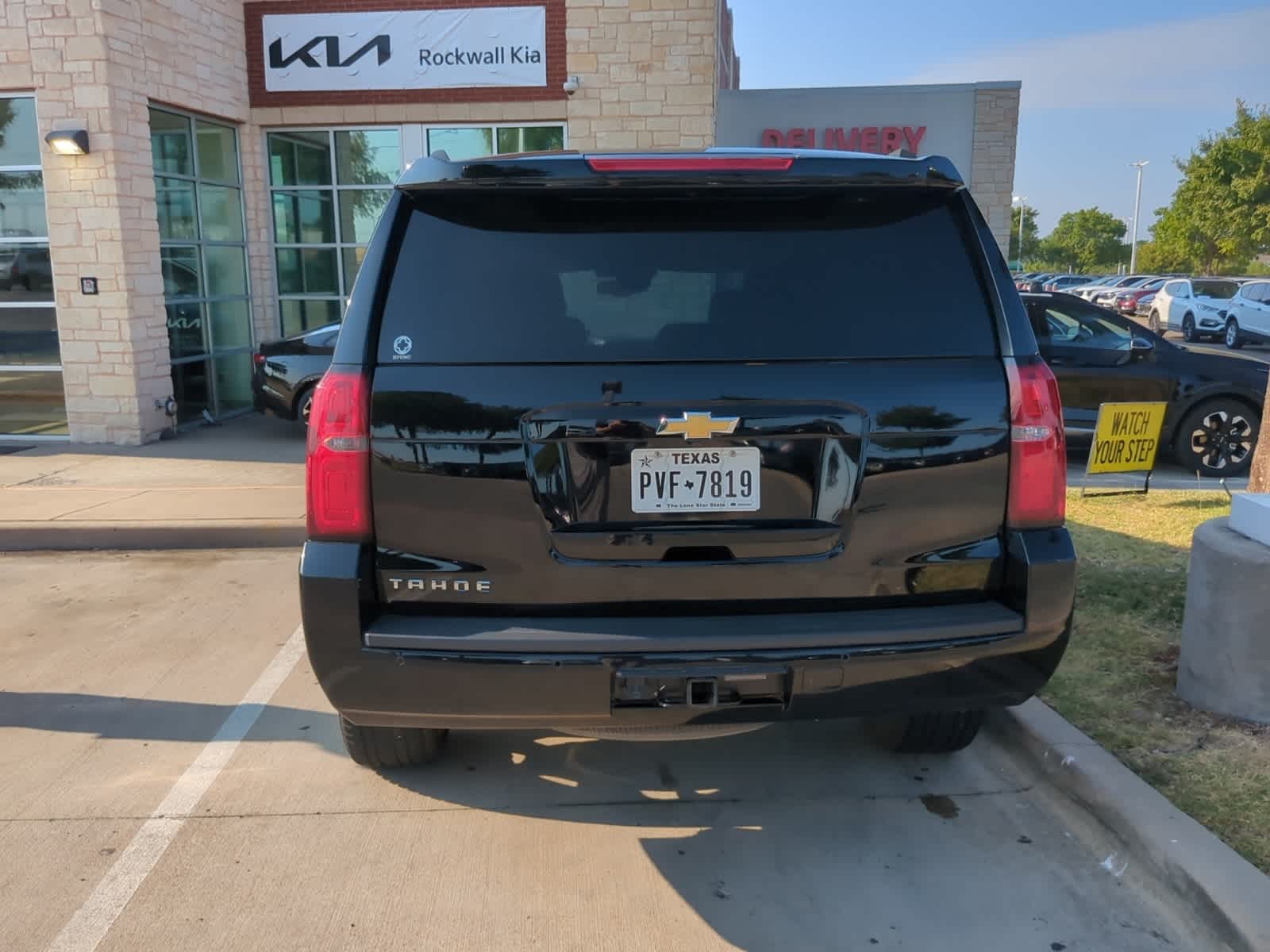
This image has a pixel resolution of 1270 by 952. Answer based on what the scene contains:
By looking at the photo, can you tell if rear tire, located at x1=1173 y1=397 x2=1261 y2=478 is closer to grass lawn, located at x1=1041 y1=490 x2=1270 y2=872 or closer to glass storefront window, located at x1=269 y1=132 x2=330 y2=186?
grass lawn, located at x1=1041 y1=490 x2=1270 y2=872

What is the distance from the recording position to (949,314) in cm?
294

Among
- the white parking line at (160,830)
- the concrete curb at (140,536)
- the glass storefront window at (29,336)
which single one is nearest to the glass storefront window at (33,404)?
the glass storefront window at (29,336)

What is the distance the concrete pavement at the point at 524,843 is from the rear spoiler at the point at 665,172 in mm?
2081

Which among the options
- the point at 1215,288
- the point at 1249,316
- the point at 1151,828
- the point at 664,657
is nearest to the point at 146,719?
the point at 664,657

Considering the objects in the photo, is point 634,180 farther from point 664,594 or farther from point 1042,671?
point 1042,671

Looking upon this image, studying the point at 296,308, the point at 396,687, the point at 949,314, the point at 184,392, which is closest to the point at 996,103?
the point at 296,308

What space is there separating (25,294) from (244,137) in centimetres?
370

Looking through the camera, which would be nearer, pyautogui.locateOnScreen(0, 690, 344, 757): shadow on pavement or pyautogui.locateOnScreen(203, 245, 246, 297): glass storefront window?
pyautogui.locateOnScreen(0, 690, 344, 757): shadow on pavement

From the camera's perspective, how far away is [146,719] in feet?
14.5

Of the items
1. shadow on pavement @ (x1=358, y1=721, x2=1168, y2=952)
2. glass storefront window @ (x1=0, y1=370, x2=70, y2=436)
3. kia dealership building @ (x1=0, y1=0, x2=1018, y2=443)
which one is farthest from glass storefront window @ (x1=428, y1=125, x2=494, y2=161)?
shadow on pavement @ (x1=358, y1=721, x2=1168, y2=952)

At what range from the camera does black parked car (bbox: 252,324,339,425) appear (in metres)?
11.1

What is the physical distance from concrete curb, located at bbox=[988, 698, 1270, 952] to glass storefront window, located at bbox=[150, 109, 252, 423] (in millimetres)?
10810

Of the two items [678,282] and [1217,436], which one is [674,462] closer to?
[678,282]

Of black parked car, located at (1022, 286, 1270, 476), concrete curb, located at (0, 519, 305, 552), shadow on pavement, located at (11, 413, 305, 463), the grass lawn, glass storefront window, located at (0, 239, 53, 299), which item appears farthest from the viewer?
glass storefront window, located at (0, 239, 53, 299)
